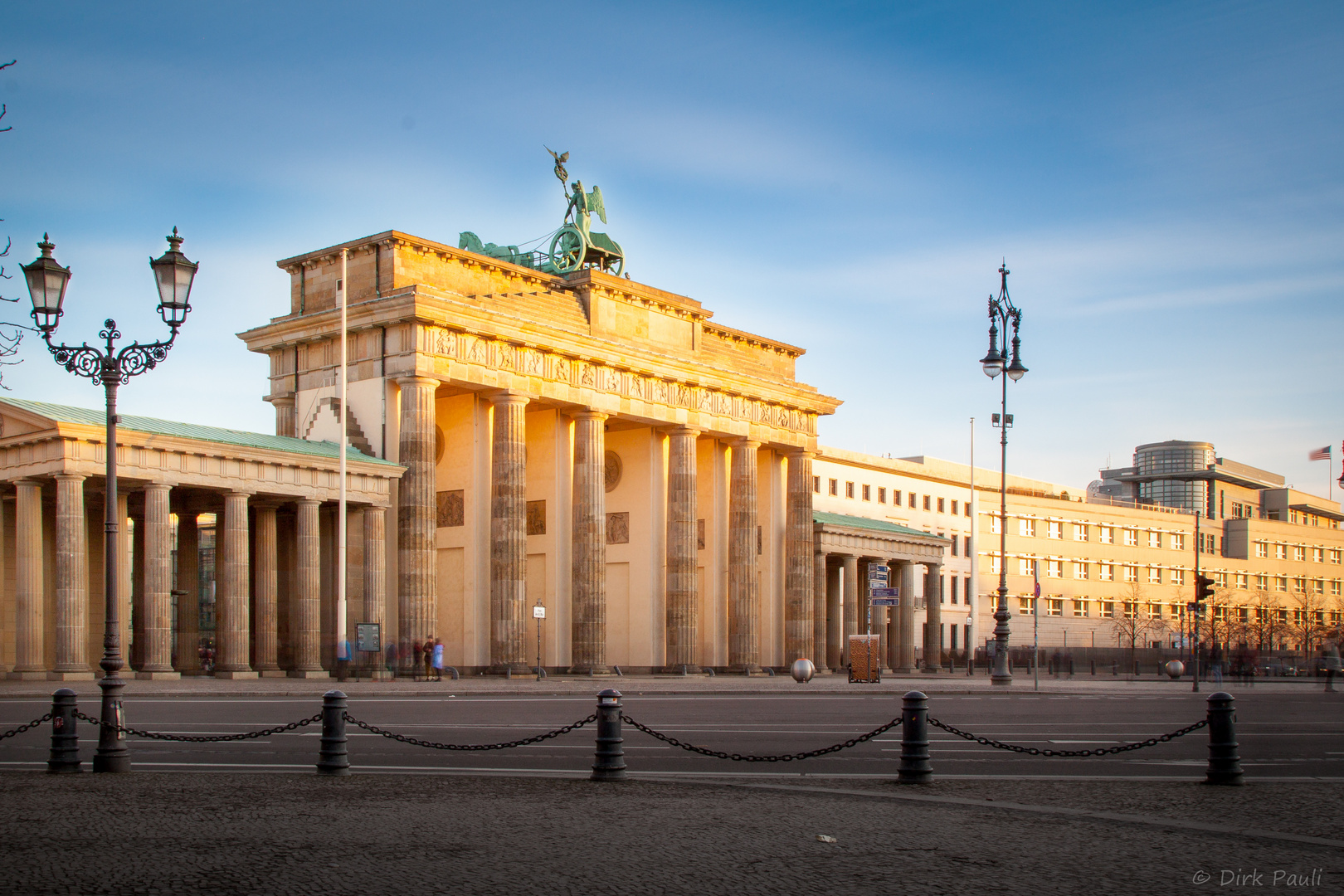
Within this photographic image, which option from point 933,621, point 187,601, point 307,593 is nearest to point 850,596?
point 933,621

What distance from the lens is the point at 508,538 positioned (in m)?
51.8

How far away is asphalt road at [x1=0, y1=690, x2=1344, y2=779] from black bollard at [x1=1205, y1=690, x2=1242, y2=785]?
1.03 metres

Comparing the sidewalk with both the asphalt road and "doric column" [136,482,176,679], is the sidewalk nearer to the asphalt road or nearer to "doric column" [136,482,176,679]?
the asphalt road

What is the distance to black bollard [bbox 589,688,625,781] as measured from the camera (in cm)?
1427

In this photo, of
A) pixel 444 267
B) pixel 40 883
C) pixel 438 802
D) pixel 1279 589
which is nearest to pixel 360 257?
pixel 444 267

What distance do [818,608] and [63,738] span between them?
183ft

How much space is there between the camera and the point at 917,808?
1188 cm

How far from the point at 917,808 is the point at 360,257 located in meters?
43.2

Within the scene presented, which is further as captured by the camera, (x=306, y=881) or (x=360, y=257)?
(x=360, y=257)

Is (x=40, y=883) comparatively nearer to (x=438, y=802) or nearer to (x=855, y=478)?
(x=438, y=802)

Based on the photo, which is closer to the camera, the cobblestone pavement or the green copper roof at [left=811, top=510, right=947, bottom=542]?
the cobblestone pavement

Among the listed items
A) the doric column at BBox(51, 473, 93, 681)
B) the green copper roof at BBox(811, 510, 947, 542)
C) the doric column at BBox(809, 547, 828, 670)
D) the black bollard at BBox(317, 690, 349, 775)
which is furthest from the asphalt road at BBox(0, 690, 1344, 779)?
the green copper roof at BBox(811, 510, 947, 542)

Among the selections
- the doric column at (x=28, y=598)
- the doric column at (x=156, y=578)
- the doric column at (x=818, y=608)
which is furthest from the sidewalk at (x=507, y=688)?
the doric column at (x=818, y=608)

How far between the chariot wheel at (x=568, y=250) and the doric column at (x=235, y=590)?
863 inches
